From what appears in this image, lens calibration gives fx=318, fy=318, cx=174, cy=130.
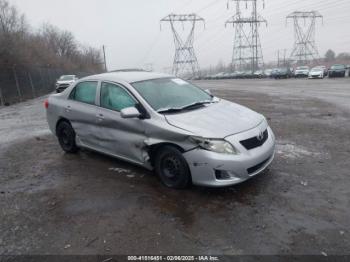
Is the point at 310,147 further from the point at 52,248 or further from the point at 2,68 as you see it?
the point at 2,68

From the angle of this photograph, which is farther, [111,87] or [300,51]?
[300,51]

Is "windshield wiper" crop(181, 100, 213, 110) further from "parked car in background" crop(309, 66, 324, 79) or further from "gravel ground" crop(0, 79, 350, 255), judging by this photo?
"parked car in background" crop(309, 66, 324, 79)

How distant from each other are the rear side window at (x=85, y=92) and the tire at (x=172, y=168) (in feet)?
6.24

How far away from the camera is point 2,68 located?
2262cm

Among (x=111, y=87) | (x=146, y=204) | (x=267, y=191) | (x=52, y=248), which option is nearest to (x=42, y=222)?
(x=52, y=248)

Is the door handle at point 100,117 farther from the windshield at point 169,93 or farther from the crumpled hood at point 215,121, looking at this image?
the crumpled hood at point 215,121

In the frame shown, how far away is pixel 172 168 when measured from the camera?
14.7 feet

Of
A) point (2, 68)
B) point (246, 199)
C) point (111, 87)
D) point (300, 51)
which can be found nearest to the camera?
point (246, 199)

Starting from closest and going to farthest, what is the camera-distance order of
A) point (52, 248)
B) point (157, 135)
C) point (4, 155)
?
point (52, 248) → point (157, 135) → point (4, 155)

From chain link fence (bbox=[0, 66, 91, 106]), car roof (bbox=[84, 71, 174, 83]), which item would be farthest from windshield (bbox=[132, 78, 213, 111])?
chain link fence (bbox=[0, 66, 91, 106])

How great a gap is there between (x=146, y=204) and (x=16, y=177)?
2.68m

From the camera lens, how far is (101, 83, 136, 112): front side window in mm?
5082

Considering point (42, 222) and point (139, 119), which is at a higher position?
point (139, 119)

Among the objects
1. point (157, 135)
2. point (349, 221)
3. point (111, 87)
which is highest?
point (111, 87)
